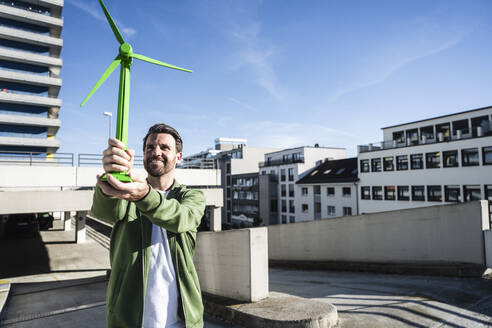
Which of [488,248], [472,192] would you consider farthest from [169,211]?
[472,192]

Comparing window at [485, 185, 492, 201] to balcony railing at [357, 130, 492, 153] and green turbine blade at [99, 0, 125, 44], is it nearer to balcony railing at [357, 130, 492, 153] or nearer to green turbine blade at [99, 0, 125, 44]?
balcony railing at [357, 130, 492, 153]

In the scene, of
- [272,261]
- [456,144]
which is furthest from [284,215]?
[272,261]

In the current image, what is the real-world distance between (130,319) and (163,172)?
107cm

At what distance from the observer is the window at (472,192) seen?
2844 cm

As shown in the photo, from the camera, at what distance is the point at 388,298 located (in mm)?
6320

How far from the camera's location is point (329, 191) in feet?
154

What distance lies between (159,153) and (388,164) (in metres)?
40.3

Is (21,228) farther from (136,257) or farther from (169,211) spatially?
(169,211)

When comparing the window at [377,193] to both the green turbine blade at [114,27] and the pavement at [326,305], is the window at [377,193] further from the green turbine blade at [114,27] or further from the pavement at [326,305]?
the green turbine blade at [114,27]

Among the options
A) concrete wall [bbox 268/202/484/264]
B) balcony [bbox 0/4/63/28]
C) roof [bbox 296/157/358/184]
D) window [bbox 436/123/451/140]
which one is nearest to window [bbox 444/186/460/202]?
window [bbox 436/123/451/140]

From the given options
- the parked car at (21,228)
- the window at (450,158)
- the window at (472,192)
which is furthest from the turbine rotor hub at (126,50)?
the window at (450,158)

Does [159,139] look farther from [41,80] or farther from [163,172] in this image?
[41,80]

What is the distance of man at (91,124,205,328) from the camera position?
76.7 inches

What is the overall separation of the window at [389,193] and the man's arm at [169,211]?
128 ft
